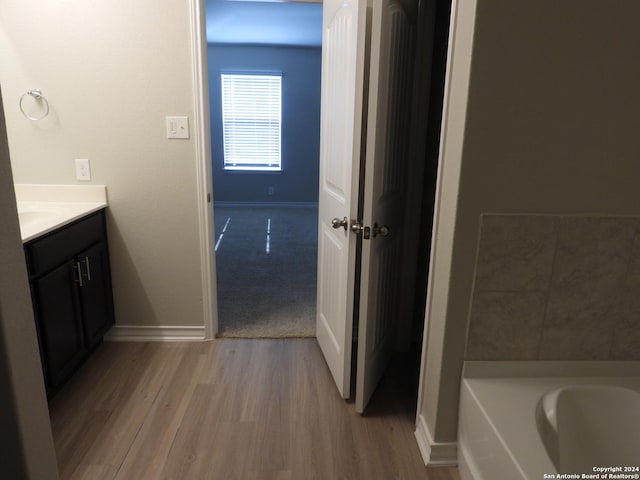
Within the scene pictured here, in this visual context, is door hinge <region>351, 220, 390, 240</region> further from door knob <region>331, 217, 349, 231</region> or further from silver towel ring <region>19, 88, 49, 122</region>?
silver towel ring <region>19, 88, 49, 122</region>

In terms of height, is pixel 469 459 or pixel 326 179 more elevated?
pixel 326 179

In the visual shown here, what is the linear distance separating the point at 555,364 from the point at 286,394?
1.21 meters

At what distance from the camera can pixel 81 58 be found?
88.0 inches

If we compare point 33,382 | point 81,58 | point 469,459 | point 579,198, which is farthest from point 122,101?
point 469,459

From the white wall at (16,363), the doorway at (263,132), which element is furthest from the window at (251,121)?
the white wall at (16,363)

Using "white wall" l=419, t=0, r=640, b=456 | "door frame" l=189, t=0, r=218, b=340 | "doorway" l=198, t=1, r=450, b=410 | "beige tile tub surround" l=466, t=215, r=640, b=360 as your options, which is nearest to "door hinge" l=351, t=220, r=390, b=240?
"white wall" l=419, t=0, r=640, b=456

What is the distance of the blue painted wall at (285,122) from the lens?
21.4ft

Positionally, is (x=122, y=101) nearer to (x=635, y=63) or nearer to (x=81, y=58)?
(x=81, y=58)

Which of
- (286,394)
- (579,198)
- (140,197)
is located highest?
(579,198)

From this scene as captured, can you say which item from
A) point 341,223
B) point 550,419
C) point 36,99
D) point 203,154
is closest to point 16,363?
point 341,223

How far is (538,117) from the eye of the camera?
138 cm

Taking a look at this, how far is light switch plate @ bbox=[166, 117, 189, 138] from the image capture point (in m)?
2.32

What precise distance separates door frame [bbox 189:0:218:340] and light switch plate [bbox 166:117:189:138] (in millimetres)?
41

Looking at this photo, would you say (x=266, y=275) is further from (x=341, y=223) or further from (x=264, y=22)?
(x=264, y=22)
